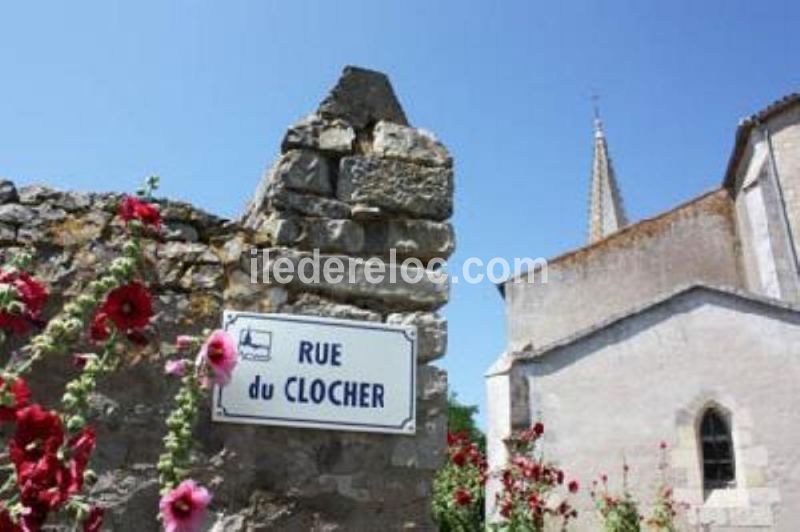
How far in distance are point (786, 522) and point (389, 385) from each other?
7.55m

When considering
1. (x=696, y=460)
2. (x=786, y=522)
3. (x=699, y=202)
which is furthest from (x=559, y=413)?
(x=699, y=202)

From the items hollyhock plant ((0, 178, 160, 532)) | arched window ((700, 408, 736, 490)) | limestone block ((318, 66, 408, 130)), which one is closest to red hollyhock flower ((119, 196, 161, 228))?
hollyhock plant ((0, 178, 160, 532))

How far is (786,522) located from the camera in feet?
29.7

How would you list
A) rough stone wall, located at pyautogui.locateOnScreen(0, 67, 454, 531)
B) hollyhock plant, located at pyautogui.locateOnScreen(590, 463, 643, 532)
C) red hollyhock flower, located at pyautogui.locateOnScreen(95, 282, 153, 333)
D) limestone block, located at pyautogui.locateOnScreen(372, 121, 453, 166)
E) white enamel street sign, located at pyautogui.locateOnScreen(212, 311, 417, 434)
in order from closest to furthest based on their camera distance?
red hollyhock flower, located at pyautogui.locateOnScreen(95, 282, 153, 333) < rough stone wall, located at pyautogui.locateOnScreen(0, 67, 454, 531) < white enamel street sign, located at pyautogui.locateOnScreen(212, 311, 417, 434) < limestone block, located at pyautogui.locateOnScreen(372, 121, 453, 166) < hollyhock plant, located at pyautogui.locateOnScreen(590, 463, 643, 532)

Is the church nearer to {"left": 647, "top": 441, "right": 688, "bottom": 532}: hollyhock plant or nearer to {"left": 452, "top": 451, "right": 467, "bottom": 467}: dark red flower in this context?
{"left": 647, "top": 441, "right": 688, "bottom": 532}: hollyhock plant

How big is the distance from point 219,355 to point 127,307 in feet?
1.05

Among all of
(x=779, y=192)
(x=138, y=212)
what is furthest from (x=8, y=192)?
(x=779, y=192)

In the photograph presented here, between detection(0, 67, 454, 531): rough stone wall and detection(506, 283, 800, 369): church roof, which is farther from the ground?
detection(506, 283, 800, 369): church roof

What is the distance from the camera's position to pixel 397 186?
3789 mm

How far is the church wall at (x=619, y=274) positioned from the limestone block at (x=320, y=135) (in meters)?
11.9

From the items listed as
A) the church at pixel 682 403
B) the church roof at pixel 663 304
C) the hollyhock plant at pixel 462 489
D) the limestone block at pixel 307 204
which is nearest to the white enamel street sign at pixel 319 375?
the limestone block at pixel 307 204

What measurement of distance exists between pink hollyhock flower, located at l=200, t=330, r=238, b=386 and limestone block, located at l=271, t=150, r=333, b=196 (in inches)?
52.4

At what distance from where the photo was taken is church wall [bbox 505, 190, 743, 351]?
615 inches

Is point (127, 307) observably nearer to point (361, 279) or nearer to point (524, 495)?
point (361, 279)
